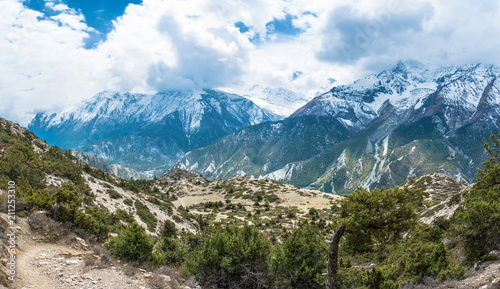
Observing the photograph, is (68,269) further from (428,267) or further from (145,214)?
(145,214)

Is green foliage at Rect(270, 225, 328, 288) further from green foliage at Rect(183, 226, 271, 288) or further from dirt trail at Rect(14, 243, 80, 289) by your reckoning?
dirt trail at Rect(14, 243, 80, 289)

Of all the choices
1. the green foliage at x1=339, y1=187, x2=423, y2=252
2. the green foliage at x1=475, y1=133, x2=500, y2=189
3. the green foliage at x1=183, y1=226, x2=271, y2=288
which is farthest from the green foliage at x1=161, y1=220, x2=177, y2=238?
the green foliage at x1=475, y1=133, x2=500, y2=189

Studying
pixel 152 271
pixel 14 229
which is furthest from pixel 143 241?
pixel 14 229

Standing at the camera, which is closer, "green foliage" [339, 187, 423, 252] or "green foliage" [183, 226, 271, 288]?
"green foliage" [339, 187, 423, 252]

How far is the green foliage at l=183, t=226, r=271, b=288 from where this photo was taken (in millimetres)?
18688

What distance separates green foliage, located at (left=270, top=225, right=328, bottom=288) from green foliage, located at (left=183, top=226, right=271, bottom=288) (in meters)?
1.34

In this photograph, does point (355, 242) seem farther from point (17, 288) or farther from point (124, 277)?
point (17, 288)

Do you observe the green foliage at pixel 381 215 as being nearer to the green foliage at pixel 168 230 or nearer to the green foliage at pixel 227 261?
the green foliage at pixel 227 261

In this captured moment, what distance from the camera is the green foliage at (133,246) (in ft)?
62.4

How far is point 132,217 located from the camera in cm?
4006

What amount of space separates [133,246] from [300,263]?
1181cm

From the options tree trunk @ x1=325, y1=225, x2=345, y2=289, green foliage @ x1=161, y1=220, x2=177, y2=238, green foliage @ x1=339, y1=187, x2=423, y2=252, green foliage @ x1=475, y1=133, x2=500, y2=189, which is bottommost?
green foliage @ x1=161, y1=220, x2=177, y2=238

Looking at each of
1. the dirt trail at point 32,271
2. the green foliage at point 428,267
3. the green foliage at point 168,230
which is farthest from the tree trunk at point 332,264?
the green foliage at point 168,230

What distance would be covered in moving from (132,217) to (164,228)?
5.78 metres
